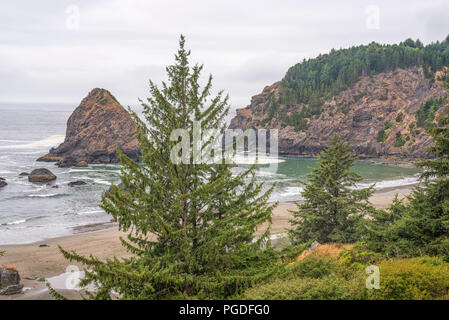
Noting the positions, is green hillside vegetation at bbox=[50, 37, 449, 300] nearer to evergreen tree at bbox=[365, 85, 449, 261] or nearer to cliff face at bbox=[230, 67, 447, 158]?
evergreen tree at bbox=[365, 85, 449, 261]

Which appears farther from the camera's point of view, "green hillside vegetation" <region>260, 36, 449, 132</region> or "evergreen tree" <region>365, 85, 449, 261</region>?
"green hillside vegetation" <region>260, 36, 449, 132</region>

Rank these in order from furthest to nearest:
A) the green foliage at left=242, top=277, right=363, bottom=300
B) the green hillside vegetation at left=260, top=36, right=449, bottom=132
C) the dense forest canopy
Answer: the dense forest canopy < the green hillside vegetation at left=260, top=36, right=449, bottom=132 < the green foliage at left=242, top=277, right=363, bottom=300

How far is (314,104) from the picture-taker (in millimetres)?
132375

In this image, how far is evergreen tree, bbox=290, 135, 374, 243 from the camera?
63.0 feet

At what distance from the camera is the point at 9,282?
731 inches

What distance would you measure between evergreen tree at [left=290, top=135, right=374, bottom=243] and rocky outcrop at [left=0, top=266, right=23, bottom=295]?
54.3 ft

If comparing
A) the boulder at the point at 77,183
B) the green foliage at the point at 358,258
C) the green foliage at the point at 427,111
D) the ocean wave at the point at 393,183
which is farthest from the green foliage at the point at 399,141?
the green foliage at the point at 358,258

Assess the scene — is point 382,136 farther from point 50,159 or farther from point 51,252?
point 51,252

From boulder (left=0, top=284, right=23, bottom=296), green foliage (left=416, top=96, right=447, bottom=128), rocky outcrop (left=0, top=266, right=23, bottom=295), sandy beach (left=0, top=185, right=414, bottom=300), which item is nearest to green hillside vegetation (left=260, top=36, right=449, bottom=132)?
green foliage (left=416, top=96, right=447, bottom=128)

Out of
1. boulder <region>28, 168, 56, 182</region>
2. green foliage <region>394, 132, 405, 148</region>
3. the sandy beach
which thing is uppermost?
green foliage <region>394, 132, 405, 148</region>

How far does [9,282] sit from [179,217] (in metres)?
15.1

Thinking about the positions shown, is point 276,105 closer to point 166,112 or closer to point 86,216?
point 86,216

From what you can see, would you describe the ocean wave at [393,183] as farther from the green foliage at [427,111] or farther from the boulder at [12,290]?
the boulder at [12,290]

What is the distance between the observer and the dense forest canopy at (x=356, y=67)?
130375 mm
